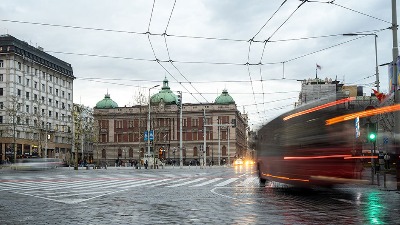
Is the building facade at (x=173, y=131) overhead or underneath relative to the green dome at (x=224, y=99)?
underneath

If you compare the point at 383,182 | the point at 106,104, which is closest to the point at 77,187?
the point at 383,182

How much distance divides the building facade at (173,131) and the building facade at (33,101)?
14572mm

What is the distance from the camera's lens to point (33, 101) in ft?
316

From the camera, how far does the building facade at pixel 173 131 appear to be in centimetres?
12269

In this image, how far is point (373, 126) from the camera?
74.5 feet

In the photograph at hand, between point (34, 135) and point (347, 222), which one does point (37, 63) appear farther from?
point (347, 222)

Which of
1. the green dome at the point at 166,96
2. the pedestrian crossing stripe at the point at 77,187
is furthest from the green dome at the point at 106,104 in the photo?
the pedestrian crossing stripe at the point at 77,187

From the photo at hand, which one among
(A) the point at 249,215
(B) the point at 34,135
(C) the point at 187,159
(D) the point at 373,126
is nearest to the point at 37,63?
(B) the point at 34,135

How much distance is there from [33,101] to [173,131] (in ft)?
132

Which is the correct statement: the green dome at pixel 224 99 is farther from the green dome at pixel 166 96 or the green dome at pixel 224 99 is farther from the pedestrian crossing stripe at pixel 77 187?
the pedestrian crossing stripe at pixel 77 187

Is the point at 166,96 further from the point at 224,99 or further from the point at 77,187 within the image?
the point at 77,187

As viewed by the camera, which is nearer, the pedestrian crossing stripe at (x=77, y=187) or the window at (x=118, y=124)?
the pedestrian crossing stripe at (x=77, y=187)

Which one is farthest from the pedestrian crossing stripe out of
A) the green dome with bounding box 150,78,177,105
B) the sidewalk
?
the green dome with bounding box 150,78,177,105

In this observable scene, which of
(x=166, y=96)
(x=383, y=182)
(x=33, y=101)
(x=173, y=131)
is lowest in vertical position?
(x=383, y=182)
